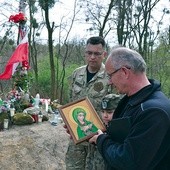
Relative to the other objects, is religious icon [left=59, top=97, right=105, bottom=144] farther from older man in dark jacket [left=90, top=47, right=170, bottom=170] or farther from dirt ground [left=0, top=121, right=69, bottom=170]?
dirt ground [left=0, top=121, right=69, bottom=170]

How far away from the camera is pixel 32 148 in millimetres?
5297

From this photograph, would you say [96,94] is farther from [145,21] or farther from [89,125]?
[145,21]

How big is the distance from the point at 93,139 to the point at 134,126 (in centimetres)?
38

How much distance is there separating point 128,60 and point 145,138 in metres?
0.40

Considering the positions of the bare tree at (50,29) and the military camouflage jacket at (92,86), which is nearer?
the military camouflage jacket at (92,86)

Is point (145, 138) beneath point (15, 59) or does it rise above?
above

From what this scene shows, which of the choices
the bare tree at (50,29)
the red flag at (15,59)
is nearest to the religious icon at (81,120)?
the red flag at (15,59)

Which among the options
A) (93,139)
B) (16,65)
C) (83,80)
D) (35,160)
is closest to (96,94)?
(83,80)

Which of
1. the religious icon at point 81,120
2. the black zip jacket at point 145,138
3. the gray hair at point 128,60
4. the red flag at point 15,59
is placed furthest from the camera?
the red flag at point 15,59

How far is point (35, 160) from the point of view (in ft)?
16.7

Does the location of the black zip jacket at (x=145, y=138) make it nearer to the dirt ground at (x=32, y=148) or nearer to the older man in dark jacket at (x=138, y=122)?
the older man in dark jacket at (x=138, y=122)

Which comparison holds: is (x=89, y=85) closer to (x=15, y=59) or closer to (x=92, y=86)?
(x=92, y=86)

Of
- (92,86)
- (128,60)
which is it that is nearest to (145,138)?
(128,60)

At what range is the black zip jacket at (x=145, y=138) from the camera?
162 cm
